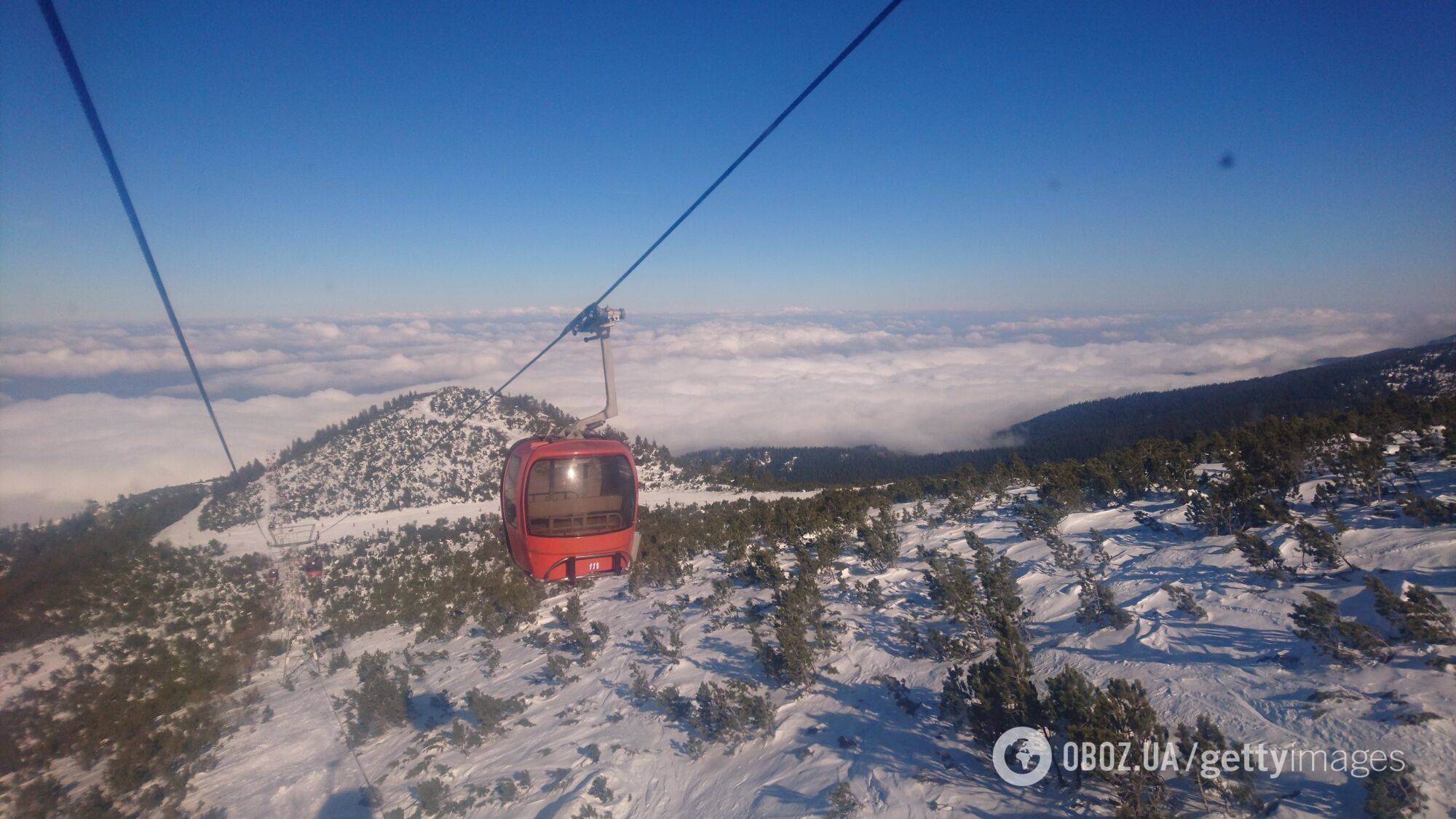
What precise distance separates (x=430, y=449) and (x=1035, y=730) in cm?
5220

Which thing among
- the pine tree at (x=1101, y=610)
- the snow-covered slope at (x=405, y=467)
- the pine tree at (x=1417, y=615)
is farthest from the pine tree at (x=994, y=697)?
the snow-covered slope at (x=405, y=467)

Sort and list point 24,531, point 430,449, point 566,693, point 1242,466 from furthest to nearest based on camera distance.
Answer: point 430,449 < point 24,531 < point 1242,466 < point 566,693

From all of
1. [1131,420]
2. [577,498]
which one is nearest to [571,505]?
[577,498]

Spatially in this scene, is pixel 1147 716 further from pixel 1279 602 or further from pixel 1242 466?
pixel 1242 466

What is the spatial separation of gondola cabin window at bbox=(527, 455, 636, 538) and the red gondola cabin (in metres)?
0.01

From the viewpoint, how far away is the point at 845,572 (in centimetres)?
1362

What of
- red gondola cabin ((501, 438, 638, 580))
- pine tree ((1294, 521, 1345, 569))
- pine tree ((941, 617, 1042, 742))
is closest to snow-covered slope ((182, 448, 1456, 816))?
pine tree ((1294, 521, 1345, 569))

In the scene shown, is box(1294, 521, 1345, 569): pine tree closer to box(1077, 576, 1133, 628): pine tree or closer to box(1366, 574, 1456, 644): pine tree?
box(1366, 574, 1456, 644): pine tree

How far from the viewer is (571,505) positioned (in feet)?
31.1

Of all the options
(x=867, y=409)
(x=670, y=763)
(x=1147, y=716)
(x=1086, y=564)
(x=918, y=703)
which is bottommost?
(x=867, y=409)

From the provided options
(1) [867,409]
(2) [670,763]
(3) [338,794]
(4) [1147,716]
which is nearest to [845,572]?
(2) [670,763]

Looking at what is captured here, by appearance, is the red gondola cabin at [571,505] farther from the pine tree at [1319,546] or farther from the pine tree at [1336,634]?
the pine tree at [1319,546]

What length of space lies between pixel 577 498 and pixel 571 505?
158mm

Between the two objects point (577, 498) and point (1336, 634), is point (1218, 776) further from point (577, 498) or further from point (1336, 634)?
point (577, 498)
